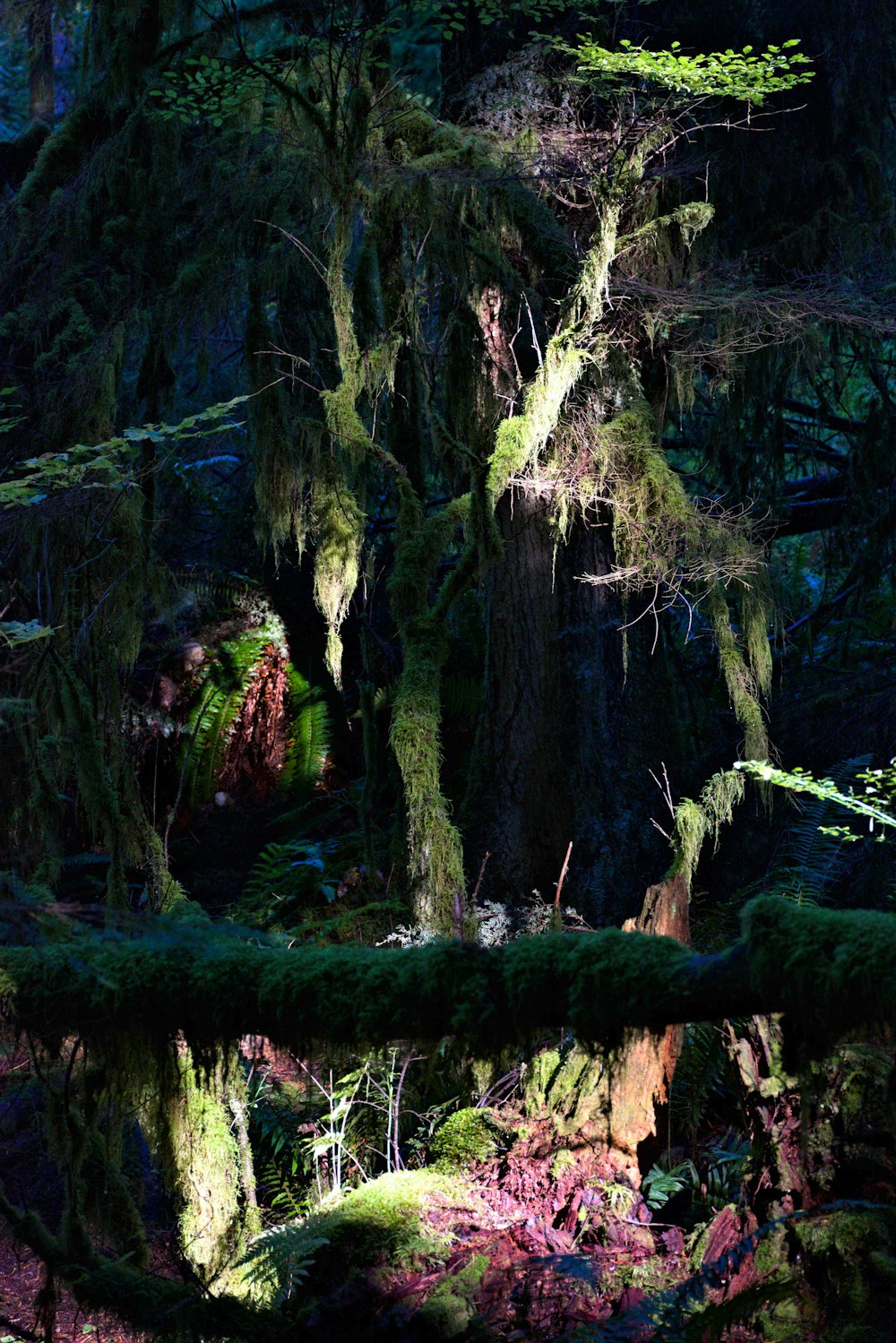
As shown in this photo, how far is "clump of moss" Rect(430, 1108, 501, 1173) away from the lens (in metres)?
5.21

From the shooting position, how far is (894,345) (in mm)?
9070

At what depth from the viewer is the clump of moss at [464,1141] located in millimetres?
5215

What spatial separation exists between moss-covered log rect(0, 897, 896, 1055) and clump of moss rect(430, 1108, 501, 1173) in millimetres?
2397

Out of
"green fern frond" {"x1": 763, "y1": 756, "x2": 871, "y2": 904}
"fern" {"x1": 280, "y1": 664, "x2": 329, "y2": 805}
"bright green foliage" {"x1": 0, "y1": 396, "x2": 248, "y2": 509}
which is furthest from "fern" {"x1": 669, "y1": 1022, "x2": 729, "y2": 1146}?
"fern" {"x1": 280, "y1": 664, "x2": 329, "y2": 805}

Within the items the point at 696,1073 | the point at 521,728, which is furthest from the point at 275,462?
the point at 696,1073

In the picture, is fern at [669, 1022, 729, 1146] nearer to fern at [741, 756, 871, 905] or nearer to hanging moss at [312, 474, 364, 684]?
fern at [741, 756, 871, 905]

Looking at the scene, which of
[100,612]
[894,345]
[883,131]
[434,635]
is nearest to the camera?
[434,635]

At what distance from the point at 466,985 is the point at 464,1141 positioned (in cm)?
277

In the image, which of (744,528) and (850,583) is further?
(850,583)

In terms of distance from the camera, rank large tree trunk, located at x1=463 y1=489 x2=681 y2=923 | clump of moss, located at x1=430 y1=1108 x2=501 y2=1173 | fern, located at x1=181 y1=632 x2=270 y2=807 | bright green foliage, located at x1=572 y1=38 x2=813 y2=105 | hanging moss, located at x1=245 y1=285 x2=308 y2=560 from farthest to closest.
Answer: fern, located at x1=181 y1=632 x2=270 y2=807
large tree trunk, located at x1=463 y1=489 x2=681 y2=923
hanging moss, located at x1=245 y1=285 x2=308 y2=560
bright green foliage, located at x1=572 y1=38 x2=813 y2=105
clump of moss, located at x1=430 y1=1108 x2=501 y2=1173

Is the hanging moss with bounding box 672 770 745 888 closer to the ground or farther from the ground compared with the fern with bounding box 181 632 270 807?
closer to the ground

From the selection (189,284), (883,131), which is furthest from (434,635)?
(883,131)

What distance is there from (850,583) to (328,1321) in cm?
623

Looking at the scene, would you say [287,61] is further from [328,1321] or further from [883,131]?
[328,1321]
